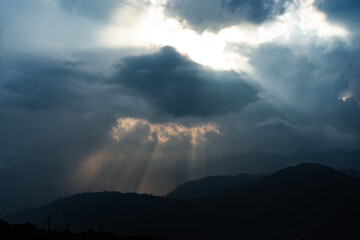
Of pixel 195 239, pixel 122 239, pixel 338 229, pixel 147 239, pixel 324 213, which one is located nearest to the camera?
pixel 122 239

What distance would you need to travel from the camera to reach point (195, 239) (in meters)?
198

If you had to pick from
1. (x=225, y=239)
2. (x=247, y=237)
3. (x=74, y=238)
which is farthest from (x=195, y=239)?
(x=74, y=238)

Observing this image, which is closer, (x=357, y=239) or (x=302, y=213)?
(x=357, y=239)

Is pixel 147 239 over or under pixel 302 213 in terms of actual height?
under

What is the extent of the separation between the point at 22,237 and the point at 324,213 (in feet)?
582

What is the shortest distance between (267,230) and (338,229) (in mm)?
43198

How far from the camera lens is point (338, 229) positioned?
157875mm

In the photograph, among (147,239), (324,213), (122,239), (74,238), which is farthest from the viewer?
(324,213)

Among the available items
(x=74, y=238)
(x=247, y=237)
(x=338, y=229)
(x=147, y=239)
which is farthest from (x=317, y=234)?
(x=74, y=238)

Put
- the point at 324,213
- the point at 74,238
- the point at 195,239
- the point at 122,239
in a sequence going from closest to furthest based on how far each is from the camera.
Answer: the point at 74,238
the point at 122,239
the point at 324,213
the point at 195,239

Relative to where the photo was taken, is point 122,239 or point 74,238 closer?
point 74,238

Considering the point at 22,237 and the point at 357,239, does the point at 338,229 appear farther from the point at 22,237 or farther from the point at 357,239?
the point at 22,237

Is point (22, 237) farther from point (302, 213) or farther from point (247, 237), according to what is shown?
point (302, 213)

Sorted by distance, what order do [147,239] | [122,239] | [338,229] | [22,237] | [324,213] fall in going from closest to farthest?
[22,237]
[122,239]
[147,239]
[338,229]
[324,213]
